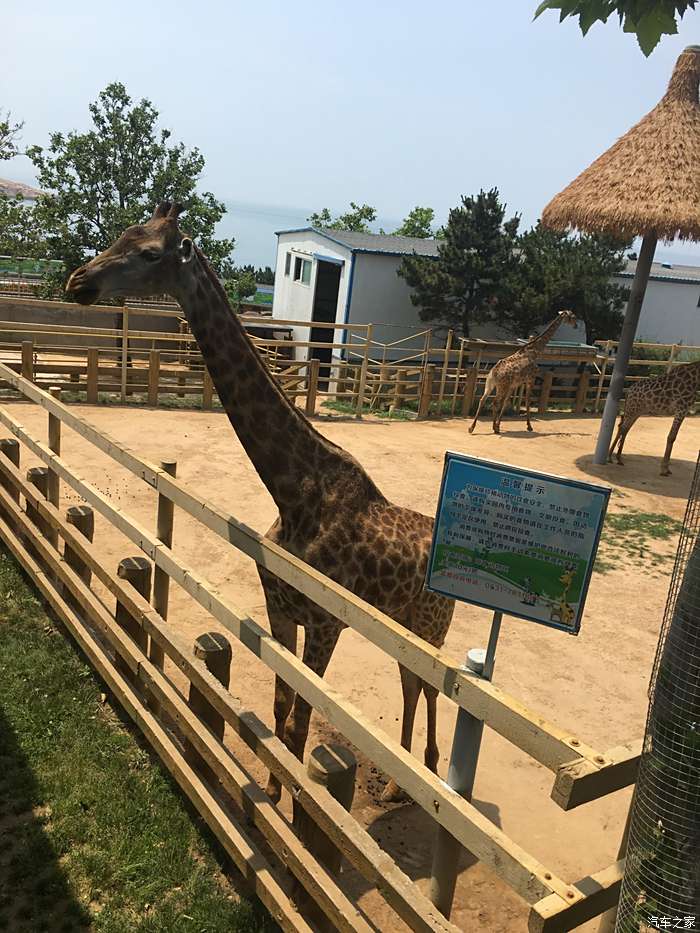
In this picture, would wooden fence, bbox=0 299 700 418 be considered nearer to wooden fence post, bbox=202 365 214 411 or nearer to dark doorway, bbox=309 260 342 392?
wooden fence post, bbox=202 365 214 411

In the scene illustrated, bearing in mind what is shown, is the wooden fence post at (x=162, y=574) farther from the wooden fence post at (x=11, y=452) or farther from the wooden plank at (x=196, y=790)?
the wooden fence post at (x=11, y=452)

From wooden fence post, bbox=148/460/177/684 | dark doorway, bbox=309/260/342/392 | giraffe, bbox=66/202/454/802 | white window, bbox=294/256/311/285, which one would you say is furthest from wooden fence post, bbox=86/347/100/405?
white window, bbox=294/256/311/285

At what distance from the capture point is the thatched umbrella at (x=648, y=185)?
10641 mm

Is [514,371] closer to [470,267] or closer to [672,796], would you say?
[470,267]

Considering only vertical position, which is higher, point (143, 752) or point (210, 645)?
point (210, 645)

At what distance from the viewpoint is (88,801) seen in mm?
3441

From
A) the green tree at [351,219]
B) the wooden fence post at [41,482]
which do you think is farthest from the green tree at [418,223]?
the wooden fence post at [41,482]

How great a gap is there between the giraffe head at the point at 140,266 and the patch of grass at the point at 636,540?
574cm

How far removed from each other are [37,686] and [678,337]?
2378 centimetres

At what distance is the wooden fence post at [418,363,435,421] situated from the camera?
14836mm

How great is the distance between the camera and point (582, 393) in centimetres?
1692

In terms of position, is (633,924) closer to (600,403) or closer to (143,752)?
(143,752)

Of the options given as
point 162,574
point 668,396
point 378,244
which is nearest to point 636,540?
point 668,396

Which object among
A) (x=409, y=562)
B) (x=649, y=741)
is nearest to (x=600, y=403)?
(x=409, y=562)
